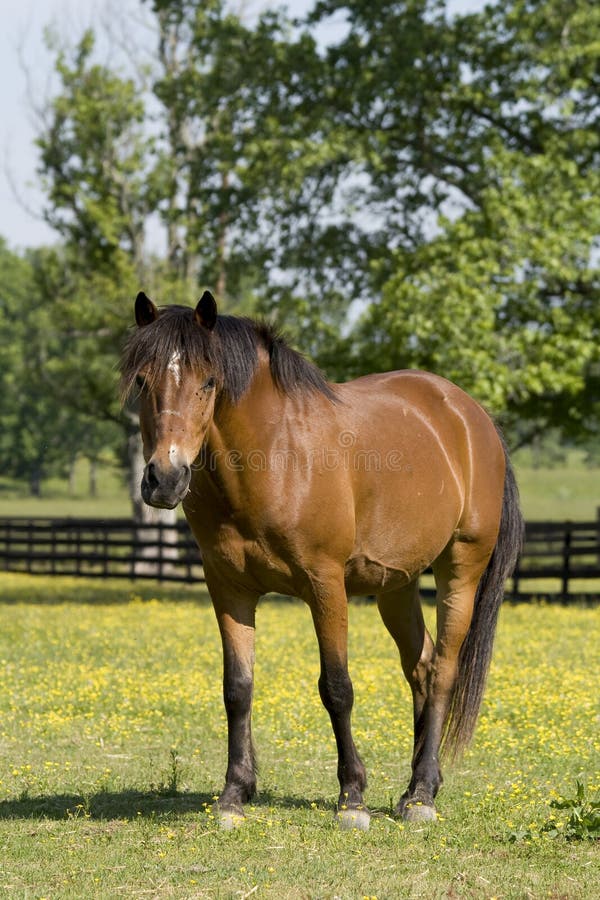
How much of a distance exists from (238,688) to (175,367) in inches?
69.8

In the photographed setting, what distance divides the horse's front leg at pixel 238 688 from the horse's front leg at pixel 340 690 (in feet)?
1.27

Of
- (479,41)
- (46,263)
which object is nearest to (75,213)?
(46,263)

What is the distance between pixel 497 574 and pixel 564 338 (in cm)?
1078

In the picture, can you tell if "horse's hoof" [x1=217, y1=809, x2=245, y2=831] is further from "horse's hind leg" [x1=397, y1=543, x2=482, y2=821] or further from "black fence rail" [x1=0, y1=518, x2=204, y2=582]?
"black fence rail" [x1=0, y1=518, x2=204, y2=582]

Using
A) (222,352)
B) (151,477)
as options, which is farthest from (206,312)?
(151,477)

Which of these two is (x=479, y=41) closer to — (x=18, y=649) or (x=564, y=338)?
(x=564, y=338)

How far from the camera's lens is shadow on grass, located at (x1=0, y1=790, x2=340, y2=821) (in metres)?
5.73

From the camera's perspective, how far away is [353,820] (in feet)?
17.5

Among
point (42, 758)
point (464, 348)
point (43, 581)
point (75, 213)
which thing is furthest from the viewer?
point (75, 213)

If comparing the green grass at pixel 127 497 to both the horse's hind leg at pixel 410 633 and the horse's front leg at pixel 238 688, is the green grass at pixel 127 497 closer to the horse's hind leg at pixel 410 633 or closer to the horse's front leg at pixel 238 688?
the horse's hind leg at pixel 410 633

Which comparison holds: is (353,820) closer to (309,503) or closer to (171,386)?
(309,503)

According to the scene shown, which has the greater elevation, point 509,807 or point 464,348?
point 464,348

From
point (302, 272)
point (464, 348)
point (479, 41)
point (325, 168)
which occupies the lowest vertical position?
point (464, 348)

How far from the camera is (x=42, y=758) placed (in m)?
7.17
